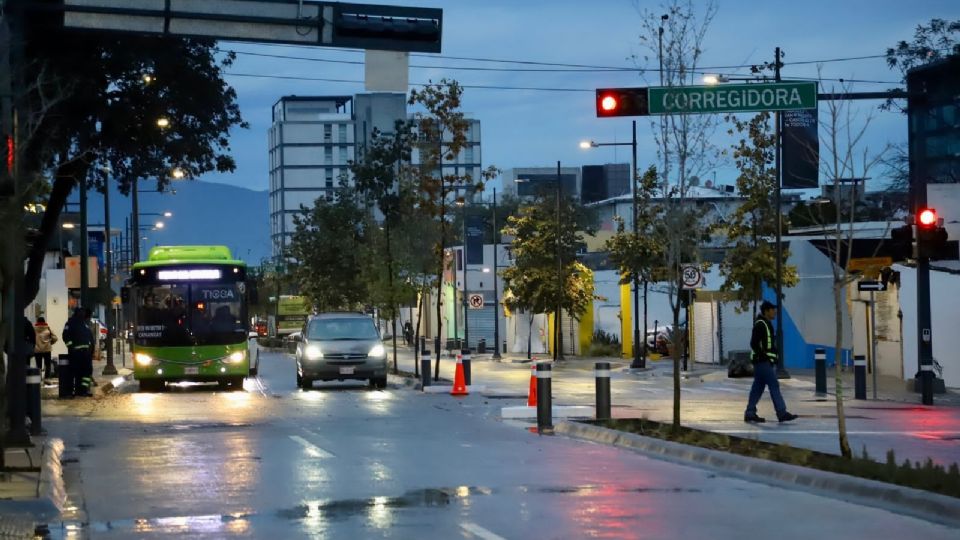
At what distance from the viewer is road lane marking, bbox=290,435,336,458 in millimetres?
18625

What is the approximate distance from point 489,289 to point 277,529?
3142 inches

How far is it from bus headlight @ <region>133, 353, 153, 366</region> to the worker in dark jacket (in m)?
2.69

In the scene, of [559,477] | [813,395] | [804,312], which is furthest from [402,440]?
[804,312]

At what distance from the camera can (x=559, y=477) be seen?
15828 millimetres

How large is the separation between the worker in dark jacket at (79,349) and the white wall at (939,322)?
20064 millimetres

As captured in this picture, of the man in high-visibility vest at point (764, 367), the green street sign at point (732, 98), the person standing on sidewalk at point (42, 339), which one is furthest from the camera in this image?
the person standing on sidewalk at point (42, 339)

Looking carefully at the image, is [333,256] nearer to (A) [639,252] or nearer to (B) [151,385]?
(A) [639,252]

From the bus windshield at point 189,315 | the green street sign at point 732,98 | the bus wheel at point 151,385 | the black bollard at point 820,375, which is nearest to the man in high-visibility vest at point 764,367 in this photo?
the green street sign at point 732,98

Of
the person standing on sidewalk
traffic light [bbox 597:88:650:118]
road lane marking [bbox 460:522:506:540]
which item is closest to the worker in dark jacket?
the person standing on sidewalk

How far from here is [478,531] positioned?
1181cm

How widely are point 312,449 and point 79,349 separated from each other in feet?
51.6

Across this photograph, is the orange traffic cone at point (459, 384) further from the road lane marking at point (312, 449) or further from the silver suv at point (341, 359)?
the road lane marking at point (312, 449)

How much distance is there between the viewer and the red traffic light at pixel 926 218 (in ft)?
92.0

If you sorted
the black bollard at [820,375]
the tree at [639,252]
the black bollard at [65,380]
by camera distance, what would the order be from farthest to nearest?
1. the tree at [639,252]
2. the black bollard at [65,380]
3. the black bollard at [820,375]
